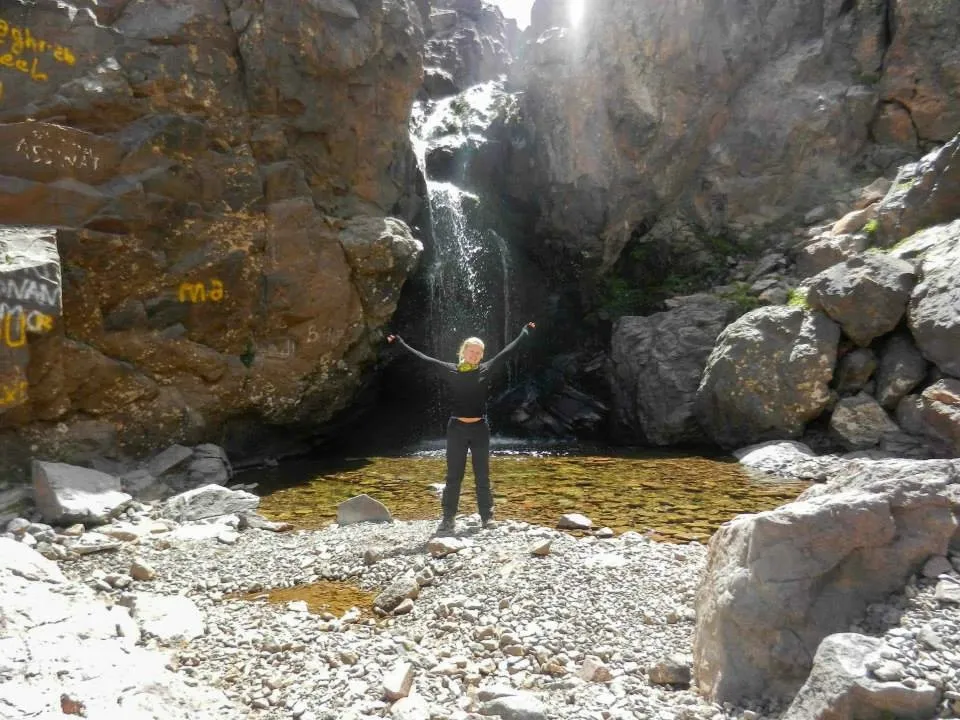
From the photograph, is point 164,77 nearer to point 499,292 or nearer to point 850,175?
point 499,292

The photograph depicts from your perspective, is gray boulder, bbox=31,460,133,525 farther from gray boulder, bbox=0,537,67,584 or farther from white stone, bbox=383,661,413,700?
white stone, bbox=383,661,413,700

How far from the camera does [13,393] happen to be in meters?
9.99

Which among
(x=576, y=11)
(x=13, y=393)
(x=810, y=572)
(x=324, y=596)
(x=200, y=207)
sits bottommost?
(x=324, y=596)

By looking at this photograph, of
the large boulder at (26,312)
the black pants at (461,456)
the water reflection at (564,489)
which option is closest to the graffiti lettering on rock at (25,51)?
the large boulder at (26,312)

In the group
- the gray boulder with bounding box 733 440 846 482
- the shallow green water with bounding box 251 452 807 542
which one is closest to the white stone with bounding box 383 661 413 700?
the shallow green water with bounding box 251 452 807 542

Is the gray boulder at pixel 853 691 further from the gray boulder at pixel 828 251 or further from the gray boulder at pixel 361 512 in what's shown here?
the gray boulder at pixel 828 251

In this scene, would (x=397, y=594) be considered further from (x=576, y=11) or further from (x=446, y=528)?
(x=576, y=11)

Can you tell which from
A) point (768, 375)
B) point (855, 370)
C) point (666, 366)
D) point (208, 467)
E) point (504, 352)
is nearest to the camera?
point (504, 352)

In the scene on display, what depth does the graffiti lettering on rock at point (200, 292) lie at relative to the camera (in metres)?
12.7

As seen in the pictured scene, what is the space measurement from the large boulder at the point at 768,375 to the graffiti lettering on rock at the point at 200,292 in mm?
10724

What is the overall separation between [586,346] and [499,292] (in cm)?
332

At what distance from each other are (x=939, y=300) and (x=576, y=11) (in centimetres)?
1558

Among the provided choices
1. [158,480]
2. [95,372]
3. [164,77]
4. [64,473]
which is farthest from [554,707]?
[164,77]

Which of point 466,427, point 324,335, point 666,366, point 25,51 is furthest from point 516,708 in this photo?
point 25,51
